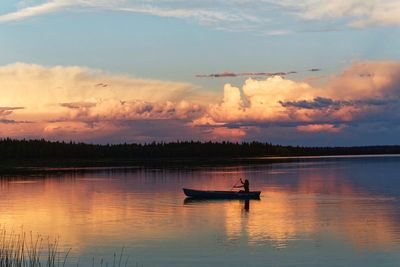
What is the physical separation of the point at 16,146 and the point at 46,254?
115886 millimetres

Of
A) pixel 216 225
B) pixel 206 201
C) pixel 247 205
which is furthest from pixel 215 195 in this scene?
pixel 216 225

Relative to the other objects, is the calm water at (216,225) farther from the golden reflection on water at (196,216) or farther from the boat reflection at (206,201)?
the boat reflection at (206,201)

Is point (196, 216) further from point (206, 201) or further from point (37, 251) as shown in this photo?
point (37, 251)

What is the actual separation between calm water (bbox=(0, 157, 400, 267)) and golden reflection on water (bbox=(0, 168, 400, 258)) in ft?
0.14

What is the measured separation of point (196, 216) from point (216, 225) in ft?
11.8

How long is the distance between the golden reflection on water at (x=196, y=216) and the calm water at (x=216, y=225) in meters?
0.04

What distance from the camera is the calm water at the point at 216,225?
21453 mm

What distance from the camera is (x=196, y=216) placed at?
3291 cm

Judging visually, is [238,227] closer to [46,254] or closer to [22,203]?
[46,254]

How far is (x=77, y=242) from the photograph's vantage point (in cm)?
2406

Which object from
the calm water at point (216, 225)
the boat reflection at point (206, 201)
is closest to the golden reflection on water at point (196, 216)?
the calm water at point (216, 225)

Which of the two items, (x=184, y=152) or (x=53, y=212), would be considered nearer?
(x=53, y=212)

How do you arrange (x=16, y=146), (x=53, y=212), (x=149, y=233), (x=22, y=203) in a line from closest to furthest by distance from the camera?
(x=149, y=233)
(x=53, y=212)
(x=22, y=203)
(x=16, y=146)

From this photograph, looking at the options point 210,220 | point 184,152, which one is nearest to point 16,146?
point 184,152
